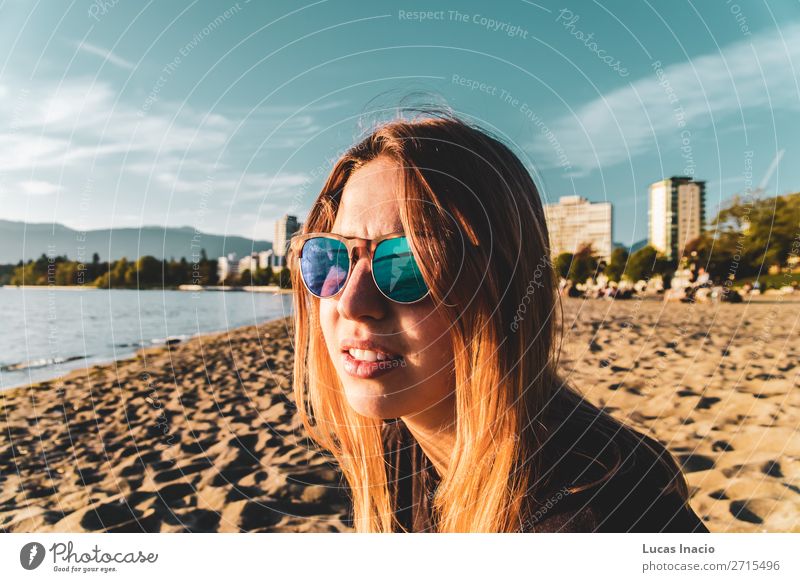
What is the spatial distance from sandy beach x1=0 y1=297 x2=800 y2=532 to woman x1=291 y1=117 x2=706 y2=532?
0.52m

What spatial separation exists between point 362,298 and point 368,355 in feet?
0.39

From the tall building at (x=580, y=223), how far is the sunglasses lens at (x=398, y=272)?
708 millimetres

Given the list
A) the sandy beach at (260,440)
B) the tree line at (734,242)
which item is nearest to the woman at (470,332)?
the sandy beach at (260,440)

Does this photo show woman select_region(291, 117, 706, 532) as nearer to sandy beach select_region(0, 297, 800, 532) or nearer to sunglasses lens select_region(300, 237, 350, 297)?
sunglasses lens select_region(300, 237, 350, 297)

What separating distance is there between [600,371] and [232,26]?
3554mm

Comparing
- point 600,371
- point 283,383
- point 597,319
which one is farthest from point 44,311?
point 600,371

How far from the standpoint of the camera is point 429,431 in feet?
4.12

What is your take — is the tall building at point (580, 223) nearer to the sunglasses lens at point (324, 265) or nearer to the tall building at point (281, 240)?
the sunglasses lens at point (324, 265)

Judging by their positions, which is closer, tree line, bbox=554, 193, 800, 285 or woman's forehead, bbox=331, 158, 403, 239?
woman's forehead, bbox=331, 158, 403, 239

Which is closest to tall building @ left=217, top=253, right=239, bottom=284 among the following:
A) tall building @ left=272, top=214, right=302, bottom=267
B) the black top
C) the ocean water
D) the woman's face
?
tall building @ left=272, top=214, right=302, bottom=267

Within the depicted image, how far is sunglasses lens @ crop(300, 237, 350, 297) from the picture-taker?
119 centimetres

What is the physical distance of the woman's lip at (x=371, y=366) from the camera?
1.08 metres

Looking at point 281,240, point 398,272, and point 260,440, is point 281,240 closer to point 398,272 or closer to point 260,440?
point 398,272
